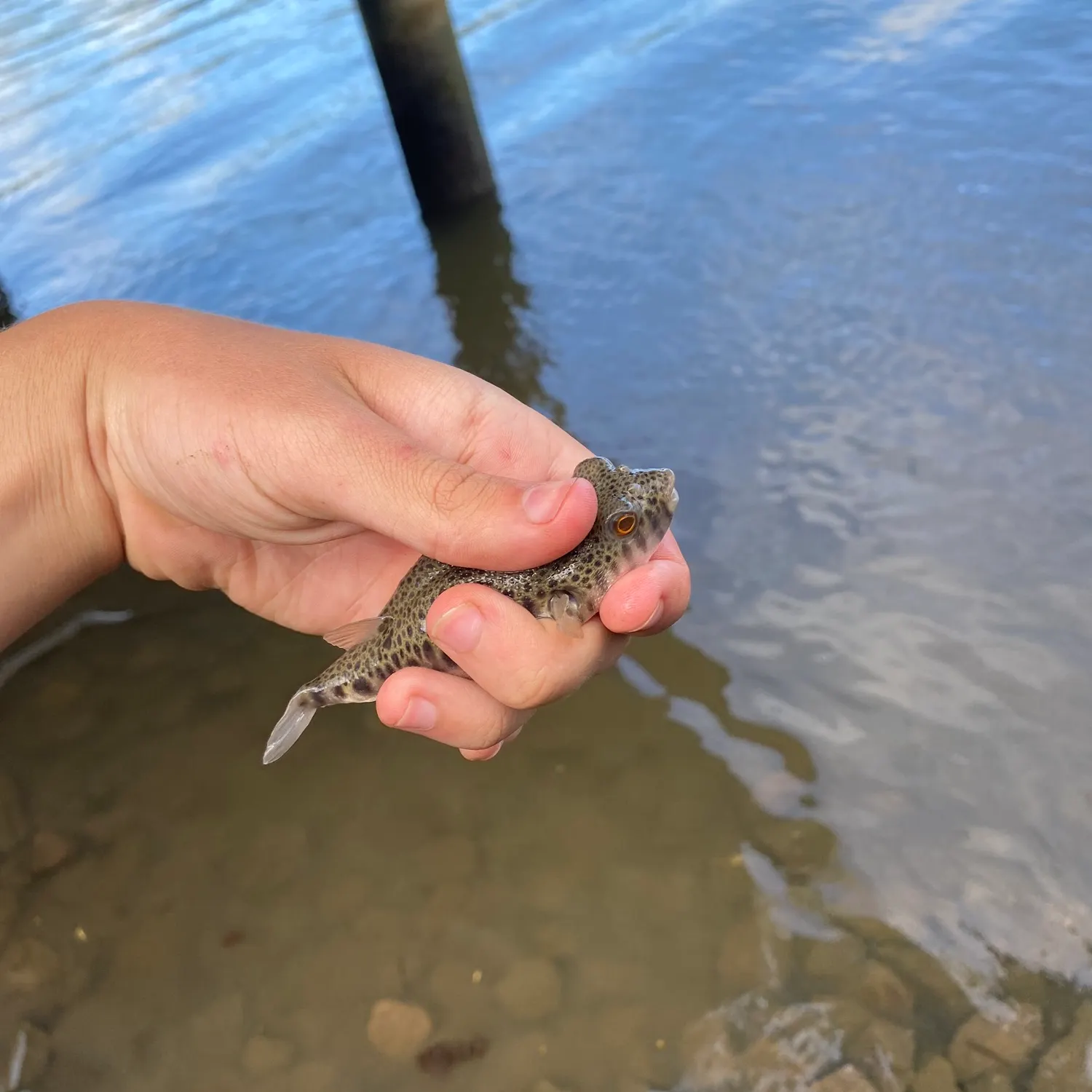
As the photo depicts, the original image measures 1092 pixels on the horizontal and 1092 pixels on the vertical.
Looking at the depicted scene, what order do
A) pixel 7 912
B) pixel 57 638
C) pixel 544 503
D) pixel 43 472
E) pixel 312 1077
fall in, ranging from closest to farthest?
pixel 544 503 < pixel 312 1077 < pixel 43 472 < pixel 7 912 < pixel 57 638

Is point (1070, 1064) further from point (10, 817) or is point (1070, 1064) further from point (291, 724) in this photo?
point (10, 817)

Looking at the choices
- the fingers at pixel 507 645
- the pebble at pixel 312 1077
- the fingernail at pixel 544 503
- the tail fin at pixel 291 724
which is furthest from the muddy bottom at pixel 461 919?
the fingernail at pixel 544 503

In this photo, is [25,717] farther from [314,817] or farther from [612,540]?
[612,540]

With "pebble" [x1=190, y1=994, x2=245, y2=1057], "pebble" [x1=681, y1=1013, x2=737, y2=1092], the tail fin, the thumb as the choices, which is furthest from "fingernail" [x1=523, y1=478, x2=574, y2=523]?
"pebble" [x1=190, y1=994, x2=245, y2=1057]

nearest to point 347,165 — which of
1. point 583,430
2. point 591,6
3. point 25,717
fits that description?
point 591,6

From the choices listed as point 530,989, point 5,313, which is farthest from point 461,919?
point 5,313

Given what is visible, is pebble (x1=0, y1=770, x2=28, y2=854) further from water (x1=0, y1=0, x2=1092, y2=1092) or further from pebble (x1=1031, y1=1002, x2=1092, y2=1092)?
pebble (x1=1031, y1=1002, x2=1092, y2=1092)

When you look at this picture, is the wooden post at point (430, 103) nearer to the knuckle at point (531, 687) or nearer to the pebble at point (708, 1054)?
the knuckle at point (531, 687)
